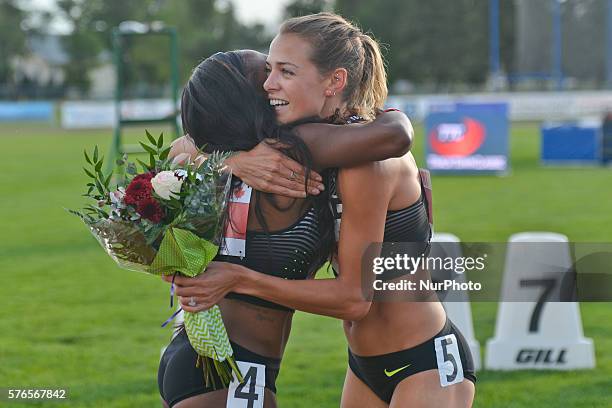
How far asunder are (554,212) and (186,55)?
7129 cm

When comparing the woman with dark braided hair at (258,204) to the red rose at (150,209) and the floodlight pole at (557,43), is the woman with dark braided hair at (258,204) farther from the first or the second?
the floodlight pole at (557,43)

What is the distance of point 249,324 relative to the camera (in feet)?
A: 10.00

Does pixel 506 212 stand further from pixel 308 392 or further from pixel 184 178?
pixel 184 178

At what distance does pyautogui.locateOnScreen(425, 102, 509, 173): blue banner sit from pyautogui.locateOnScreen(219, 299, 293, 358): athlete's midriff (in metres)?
18.0

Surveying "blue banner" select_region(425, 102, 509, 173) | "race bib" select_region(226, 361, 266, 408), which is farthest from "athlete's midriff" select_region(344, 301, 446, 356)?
"blue banner" select_region(425, 102, 509, 173)

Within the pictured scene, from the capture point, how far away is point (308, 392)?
6117 mm

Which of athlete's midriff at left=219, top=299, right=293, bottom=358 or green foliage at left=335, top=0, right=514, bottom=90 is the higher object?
athlete's midriff at left=219, top=299, right=293, bottom=358

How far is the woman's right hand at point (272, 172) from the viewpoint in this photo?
9.66 feet

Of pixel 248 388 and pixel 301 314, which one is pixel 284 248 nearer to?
pixel 248 388

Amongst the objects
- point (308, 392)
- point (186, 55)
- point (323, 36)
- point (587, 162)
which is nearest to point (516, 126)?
point (587, 162)

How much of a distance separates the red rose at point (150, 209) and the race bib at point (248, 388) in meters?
0.54

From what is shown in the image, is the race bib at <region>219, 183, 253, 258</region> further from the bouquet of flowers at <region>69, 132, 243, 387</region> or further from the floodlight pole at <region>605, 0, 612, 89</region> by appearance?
the floodlight pole at <region>605, 0, 612, 89</region>

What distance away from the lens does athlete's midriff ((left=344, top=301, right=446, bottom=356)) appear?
321 centimetres

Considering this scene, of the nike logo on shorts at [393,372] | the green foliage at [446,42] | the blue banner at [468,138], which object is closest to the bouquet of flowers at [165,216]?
the nike logo on shorts at [393,372]
